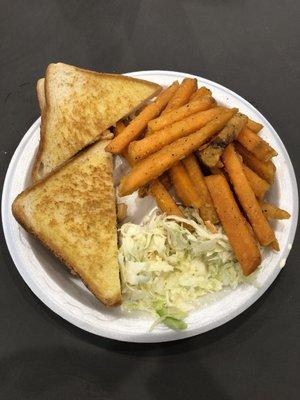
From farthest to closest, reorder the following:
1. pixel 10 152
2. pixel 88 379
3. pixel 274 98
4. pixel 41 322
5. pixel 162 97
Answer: pixel 274 98
pixel 10 152
pixel 162 97
pixel 41 322
pixel 88 379

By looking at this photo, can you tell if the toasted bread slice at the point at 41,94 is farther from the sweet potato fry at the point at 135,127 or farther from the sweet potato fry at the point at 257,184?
the sweet potato fry at the point at 257,184

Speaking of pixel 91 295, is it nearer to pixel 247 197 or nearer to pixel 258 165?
pixel 247 197

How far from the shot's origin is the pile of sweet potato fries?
1.78 m

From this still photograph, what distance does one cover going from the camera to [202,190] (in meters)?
1.83

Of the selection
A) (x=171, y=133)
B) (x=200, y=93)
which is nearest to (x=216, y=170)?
(x=171, y=133)

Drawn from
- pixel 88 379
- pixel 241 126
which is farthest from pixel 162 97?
pixel 88 379

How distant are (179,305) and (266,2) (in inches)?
78.4

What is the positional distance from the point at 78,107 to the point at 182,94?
0.49 m

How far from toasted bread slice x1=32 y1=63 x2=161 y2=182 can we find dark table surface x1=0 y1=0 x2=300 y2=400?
315 millimetres

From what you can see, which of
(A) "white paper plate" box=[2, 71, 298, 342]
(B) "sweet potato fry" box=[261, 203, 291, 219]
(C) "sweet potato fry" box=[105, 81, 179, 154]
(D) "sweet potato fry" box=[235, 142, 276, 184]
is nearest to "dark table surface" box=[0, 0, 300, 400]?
(A) "white paper plate" box=[2, 71, 298, 342]

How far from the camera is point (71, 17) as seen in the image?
264 centimetres

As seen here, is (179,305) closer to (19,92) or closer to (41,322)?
(41,322)

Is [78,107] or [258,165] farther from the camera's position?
[78,107]

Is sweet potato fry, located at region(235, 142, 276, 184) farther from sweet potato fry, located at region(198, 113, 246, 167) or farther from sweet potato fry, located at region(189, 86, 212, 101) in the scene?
sweet potato fry, located at region(189, 86, 212, 101)
